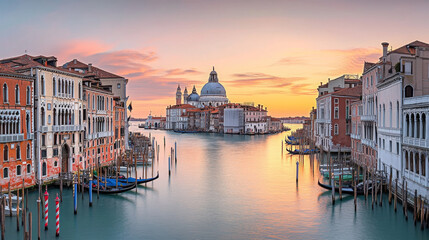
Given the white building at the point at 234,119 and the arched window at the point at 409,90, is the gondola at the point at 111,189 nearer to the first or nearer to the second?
the arched window at the point at 409,90

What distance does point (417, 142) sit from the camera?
11047 mm

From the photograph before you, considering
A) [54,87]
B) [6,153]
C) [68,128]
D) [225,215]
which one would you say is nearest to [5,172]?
[6,153]

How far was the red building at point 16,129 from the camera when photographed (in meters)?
12.7

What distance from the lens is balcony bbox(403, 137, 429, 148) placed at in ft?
34.2

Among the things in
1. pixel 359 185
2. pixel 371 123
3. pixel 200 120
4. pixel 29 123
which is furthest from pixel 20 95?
pixel 200 120

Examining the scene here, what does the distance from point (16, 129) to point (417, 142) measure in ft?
39.4

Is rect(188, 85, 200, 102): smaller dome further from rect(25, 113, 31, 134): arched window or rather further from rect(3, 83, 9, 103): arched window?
rect(3, 83, 9, 103): arched window

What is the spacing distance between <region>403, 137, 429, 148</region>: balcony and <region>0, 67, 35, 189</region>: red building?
11.9 metres

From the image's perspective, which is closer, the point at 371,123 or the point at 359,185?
the point at 359,185

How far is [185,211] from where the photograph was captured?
12930 millimetres

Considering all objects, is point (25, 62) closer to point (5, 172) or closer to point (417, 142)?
point (5, 172)

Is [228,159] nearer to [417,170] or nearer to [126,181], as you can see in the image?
[126,181]

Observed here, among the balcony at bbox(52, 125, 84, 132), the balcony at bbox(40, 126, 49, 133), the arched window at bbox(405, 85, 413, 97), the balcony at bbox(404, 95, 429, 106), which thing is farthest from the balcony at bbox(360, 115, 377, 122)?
the balcony at bbox(40, 126, 49, 133)

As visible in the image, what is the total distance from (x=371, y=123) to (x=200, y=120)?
62.9 meters
